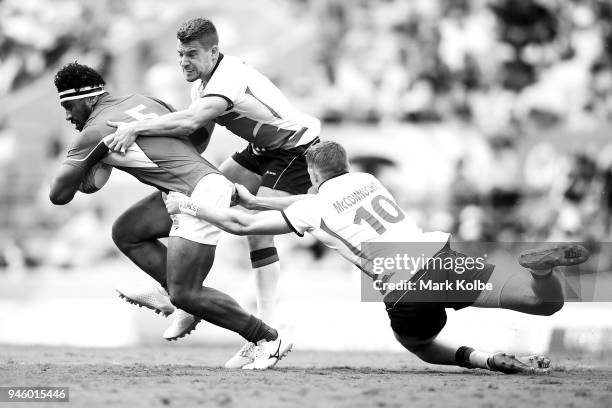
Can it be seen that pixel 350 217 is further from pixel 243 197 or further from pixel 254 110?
pixel 254 110

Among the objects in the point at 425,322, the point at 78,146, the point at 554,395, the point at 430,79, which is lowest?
the point at 554,395

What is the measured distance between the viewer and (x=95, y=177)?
759cm

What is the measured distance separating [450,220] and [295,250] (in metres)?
2.27

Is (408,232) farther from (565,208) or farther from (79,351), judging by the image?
(565,208)

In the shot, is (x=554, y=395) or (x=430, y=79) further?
(x=430, y=79)

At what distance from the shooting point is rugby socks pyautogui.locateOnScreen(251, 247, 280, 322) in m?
8.23

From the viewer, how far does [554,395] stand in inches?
237

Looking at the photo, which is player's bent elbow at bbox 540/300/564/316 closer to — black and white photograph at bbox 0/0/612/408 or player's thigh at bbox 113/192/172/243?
black and white photograph at bbox 0/0/612/408

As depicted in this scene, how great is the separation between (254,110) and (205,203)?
1.01 m

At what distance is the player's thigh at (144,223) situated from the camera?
8.08 metres

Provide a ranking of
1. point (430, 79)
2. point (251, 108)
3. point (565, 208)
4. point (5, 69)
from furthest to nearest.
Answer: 1. point (5, 69)
2. point (430, 79)
3. point (565, 208)
4. point (251, 108)

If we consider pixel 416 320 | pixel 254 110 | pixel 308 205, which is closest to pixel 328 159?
pixel 308 205

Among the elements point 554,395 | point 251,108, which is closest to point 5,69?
point 251,108

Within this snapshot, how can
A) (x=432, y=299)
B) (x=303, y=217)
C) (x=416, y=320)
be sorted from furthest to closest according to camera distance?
(x=416, y=320) → (x=432, y=299) → (x=303, y=217)
